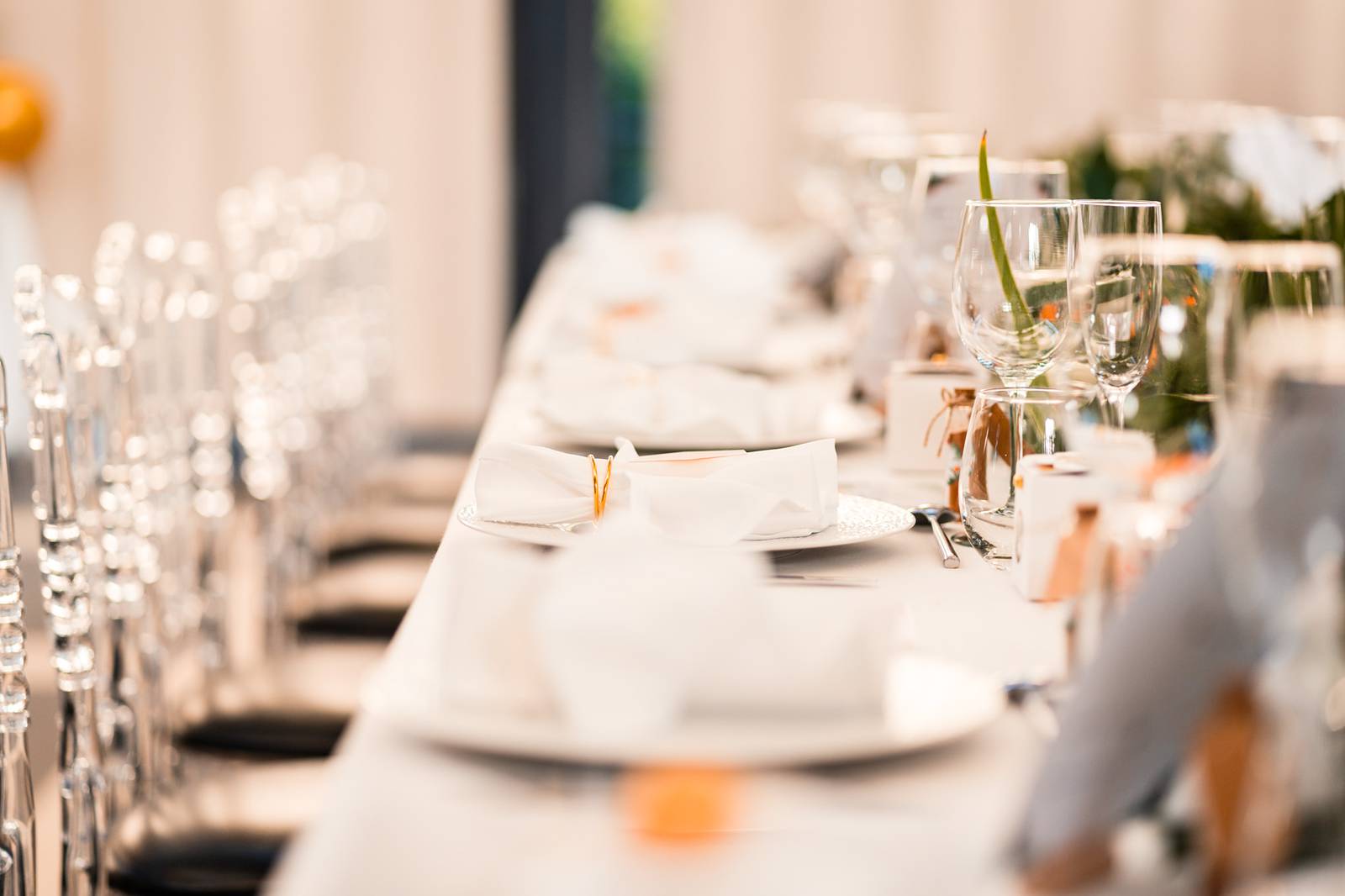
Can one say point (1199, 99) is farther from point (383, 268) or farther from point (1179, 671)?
point (1179, 671)

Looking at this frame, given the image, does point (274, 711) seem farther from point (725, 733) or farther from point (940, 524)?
point (725, 733)

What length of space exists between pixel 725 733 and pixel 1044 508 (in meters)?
0.37

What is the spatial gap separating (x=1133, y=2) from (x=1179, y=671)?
543 centimetres

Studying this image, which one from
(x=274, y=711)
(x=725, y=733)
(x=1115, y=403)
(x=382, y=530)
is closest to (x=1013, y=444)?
(x=1115, y=403)

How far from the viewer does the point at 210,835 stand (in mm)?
1483

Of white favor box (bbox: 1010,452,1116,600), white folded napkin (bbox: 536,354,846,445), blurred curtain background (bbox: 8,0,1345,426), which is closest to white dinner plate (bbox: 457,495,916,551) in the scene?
white favor box (bbox: 1010,452,1116,600)

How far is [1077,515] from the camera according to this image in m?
0.98

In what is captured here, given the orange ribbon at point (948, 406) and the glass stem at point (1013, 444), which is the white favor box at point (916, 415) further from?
the glass stem at point (1013, 444)

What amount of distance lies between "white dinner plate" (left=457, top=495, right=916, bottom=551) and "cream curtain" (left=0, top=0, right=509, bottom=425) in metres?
4.61

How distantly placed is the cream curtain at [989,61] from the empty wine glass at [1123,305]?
4.58 meters

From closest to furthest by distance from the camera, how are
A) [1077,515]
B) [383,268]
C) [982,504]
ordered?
[1077,515] < [982,504] < [383,268]

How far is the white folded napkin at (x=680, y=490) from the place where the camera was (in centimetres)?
109

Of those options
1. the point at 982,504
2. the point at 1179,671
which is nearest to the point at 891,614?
the point at 1179,671

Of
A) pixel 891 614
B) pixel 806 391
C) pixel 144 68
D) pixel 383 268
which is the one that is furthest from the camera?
pixel 144 68
